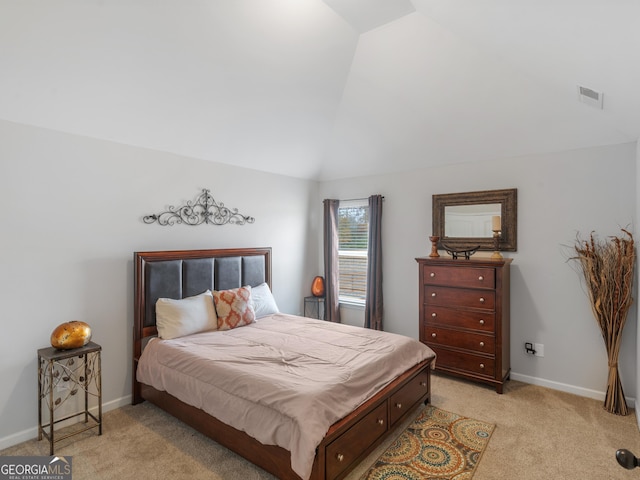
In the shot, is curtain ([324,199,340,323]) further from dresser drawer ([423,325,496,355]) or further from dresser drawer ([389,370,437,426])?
dresser drawer ([389,370,437,426])

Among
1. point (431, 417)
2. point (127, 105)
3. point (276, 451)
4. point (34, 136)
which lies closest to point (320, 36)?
point (127, 105)

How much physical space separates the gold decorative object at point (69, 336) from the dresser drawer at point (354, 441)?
6.42 feet

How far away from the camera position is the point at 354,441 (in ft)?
7.02

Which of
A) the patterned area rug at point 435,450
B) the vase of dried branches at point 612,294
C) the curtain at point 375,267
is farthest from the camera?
the curtain at point 375,267

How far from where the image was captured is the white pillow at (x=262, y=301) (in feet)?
12.7

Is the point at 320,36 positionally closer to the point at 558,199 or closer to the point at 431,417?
the point at 558,199

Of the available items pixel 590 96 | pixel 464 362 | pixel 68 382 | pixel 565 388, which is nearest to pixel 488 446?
pixel 464 362

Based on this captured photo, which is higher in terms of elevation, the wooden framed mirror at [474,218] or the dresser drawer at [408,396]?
the wooden framed mirror at [474,218]

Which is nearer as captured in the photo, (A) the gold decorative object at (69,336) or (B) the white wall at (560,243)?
(A) the gold decorative object at (69,336)

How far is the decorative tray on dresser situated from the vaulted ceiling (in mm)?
1328

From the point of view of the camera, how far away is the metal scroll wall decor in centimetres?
346

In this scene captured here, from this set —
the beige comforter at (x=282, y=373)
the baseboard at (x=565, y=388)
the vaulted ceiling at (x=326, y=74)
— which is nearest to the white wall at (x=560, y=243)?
the baseboard at (x=565, y=388)

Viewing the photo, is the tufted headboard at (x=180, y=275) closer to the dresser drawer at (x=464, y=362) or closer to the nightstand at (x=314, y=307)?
the nightstand at (x=314, y=307)

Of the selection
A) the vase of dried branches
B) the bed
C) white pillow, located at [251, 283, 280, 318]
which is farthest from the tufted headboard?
the vase of dried branches
